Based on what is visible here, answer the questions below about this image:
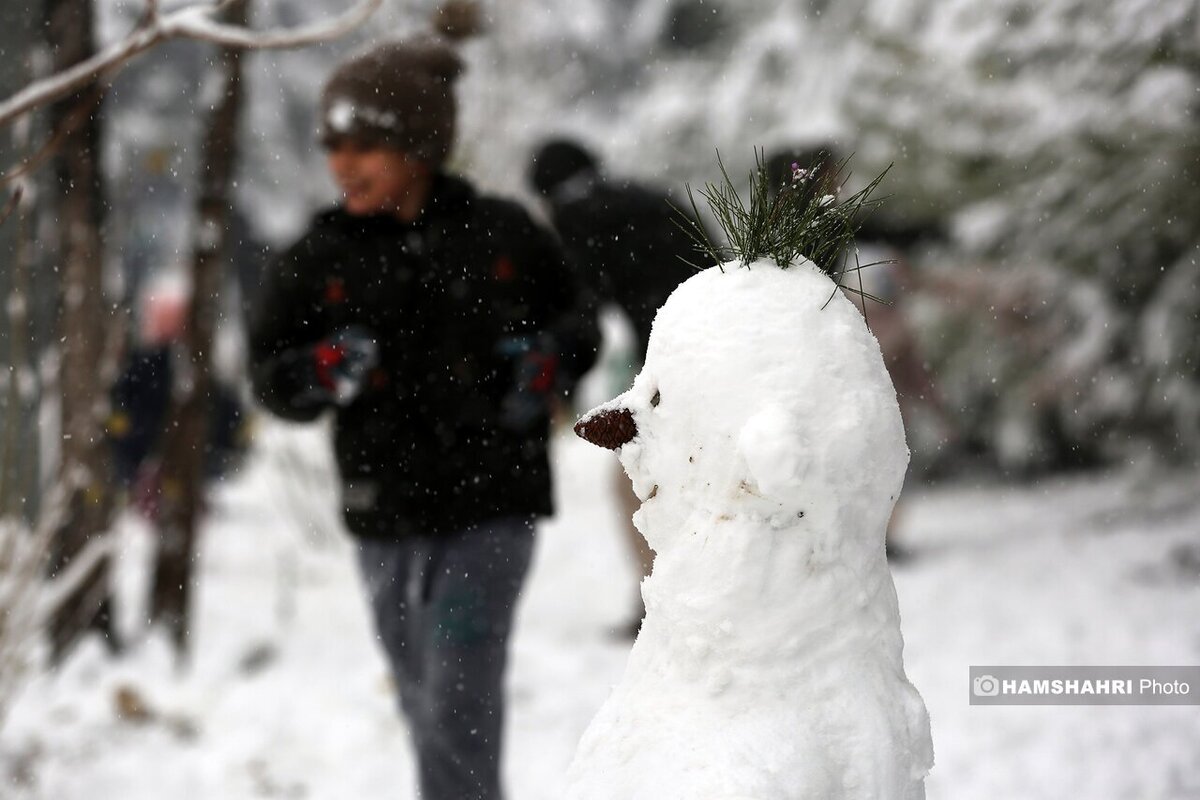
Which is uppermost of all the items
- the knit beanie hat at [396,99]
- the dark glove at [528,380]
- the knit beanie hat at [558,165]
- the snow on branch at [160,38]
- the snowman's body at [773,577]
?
the knit beanie hat at [558,165]

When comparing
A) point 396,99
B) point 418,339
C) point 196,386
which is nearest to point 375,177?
point 396,99

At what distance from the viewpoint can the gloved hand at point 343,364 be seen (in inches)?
98.7

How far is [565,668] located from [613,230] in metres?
2.02

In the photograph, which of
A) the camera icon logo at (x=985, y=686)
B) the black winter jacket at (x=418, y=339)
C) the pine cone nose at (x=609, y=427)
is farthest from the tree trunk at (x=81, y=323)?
the camera icon logo at (x=985, y=686)

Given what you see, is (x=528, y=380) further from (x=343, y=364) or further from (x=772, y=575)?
(x=772, y=575)

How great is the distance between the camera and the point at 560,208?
10.7 ft

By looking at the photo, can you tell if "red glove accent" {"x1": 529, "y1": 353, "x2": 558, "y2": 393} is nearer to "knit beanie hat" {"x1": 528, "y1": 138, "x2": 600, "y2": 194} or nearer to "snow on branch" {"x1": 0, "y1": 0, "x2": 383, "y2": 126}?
"snow on branch" {"x1": 0, "y1": 0, "x2": 383, "y2": 126}

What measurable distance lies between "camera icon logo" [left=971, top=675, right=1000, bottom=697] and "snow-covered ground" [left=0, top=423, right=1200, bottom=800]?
0.15 feet

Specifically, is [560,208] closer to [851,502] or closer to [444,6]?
[444,6]

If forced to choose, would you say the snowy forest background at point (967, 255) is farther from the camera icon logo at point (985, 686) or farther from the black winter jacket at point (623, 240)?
the black winter jacket at point (623, 240)

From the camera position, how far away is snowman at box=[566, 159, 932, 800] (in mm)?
1372

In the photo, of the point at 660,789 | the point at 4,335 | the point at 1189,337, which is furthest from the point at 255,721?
the point at 1189,337

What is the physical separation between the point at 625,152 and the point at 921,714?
644 cm

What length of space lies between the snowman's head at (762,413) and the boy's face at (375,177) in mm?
1224
